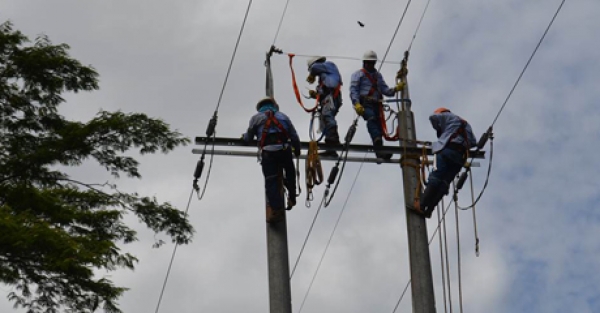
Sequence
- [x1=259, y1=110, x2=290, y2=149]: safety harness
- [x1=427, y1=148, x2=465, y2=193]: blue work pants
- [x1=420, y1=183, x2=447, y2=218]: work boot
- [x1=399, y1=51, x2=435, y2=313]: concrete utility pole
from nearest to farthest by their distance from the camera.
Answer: [x1=399, y1=51, x2=435, y2=313]: concrete utility pole
[x1=420, y1=183, x2=447, y2=218]: work boot
[x1=259, y1=110, x2=290, y2=149]: safety harness
[x1=427, y1=148, x2=465, y2=193]: blue work pants

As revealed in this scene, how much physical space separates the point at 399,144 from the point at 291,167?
1.19 metres

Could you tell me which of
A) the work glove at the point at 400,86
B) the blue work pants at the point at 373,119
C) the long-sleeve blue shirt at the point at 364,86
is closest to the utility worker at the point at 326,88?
the long-sleeve blue shirt at the point at 364,86

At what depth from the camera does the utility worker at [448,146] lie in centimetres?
1165

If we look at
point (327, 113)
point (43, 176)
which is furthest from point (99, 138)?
point (327, 113)

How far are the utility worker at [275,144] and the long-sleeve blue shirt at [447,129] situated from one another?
57.8 inches

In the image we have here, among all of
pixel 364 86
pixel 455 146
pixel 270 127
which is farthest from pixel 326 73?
pixel 455 146

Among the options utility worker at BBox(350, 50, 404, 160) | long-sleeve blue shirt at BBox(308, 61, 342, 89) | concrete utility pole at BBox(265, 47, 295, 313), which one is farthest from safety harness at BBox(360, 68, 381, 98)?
concrete utility pole at BBox(265, 47, 295, 313)

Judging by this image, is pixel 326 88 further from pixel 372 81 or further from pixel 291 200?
pixel 291 200

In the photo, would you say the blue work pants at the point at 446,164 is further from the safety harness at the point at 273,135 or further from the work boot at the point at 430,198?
the safety harness at the point at 273,135

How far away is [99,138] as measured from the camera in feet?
46.5

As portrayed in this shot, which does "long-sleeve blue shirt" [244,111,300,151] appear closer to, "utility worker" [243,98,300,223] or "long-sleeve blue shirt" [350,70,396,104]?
"utility worker" [243,98,300,223]

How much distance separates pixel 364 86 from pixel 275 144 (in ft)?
6.85

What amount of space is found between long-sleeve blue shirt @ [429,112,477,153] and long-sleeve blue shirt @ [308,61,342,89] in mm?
1763

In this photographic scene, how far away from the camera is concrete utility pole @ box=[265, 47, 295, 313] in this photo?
10508 mm
